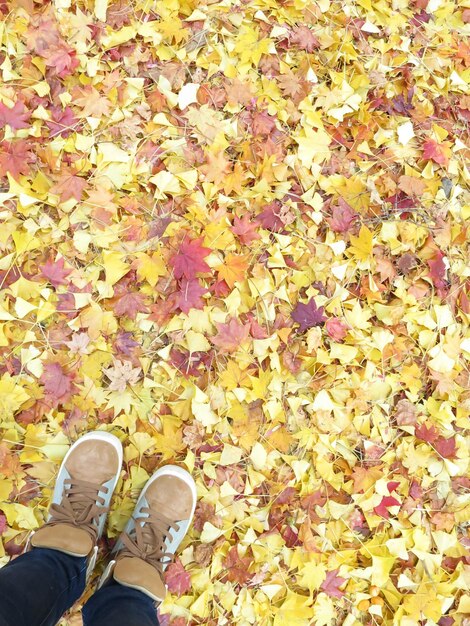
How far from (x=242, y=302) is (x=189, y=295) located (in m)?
0.16

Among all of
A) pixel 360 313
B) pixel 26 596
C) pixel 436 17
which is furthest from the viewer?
pixel 436 17

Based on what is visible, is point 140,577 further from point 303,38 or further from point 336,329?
point 303,38

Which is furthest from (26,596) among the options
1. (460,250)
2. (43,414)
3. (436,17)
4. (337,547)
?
(436,17)

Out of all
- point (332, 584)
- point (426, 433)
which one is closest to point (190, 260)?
point (426, 433)

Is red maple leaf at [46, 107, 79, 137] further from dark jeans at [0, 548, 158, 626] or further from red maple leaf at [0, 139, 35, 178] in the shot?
dark jeans at [0, 548, 158, 626]

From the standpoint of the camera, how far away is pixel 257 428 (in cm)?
144

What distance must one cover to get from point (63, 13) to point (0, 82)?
0.91 feet

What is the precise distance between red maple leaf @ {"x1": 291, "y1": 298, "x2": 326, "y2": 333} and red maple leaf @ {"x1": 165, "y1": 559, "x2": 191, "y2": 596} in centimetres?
79

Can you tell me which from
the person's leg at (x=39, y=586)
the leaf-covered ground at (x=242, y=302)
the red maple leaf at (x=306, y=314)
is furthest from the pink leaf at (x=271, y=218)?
the person's leg at (x=39, y=586)

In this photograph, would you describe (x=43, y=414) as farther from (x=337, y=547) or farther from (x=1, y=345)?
(x=337, y=547)

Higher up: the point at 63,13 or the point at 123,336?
the point at 63,13

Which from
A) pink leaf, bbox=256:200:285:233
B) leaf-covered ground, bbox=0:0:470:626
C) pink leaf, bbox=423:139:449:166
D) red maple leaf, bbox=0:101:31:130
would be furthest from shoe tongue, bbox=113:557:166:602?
pink leaf, bbox=423:139:449:166

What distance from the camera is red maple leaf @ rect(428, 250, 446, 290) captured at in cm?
154

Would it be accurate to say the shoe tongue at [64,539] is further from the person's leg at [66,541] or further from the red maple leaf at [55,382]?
the red maple leaf at [55,382]
